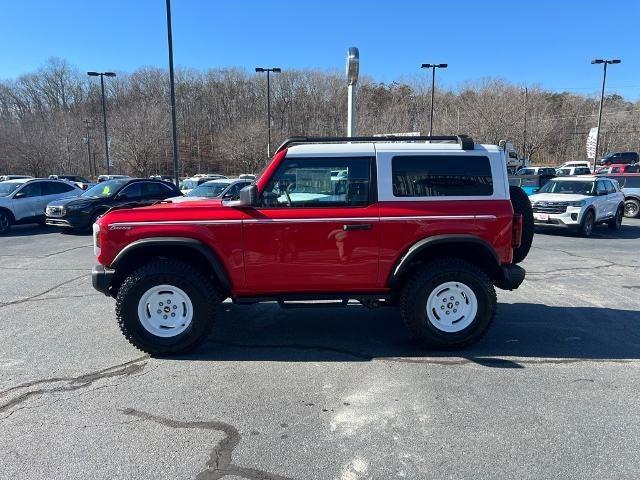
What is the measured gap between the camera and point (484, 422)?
320 cm

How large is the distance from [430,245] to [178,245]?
7.99 ft

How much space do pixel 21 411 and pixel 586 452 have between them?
158 inches

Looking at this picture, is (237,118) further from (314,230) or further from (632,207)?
(314,230)

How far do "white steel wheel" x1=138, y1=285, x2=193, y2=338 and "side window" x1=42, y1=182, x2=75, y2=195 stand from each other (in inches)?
518

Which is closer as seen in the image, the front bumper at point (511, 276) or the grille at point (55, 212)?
the front bumper at point (511, 276)

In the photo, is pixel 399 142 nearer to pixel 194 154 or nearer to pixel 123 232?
pixel 123 232

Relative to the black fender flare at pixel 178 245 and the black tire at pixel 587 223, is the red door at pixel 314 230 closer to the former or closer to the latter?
the black fender flare at pixel 178 245

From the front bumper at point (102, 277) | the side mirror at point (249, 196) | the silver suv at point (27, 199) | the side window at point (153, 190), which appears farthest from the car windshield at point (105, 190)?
the side mirror at point (249, 196)

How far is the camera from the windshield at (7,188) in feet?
47.5

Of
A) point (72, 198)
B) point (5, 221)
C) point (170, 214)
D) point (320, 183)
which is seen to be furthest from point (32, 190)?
point (320, 183)

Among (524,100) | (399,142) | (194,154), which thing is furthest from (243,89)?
(399,142)

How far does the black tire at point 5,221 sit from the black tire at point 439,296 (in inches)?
551

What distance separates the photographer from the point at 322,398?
3.55 m

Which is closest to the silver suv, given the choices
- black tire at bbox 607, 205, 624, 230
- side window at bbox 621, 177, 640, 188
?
black tire at bbox 607, 205, 624, 230
